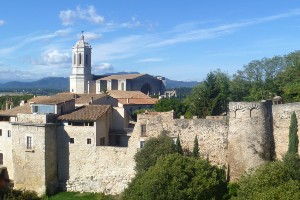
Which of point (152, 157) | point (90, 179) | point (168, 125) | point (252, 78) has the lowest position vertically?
point (90, 179)

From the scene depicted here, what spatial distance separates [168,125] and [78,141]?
8.92 metres

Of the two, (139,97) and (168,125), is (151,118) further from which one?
(139,97)

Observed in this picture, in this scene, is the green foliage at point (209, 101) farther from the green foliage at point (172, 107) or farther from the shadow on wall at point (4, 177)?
the shadow on wall at point (4, 177)

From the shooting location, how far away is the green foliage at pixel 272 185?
23.4 meters

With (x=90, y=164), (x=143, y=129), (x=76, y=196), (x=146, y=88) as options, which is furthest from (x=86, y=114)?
(x=146, y=88)

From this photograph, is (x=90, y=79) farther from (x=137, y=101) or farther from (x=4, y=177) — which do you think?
(x=4, y=177)

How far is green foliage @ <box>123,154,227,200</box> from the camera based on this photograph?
29188 mm

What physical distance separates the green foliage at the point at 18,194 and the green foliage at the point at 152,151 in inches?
431

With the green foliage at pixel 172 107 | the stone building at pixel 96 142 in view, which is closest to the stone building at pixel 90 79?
the green foliage at pixel 172 107

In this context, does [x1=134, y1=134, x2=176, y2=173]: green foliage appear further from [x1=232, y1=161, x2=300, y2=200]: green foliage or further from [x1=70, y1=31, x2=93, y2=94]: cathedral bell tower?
[x1=70, y1=31, x2=93, y2=94]: cathedral bell tower

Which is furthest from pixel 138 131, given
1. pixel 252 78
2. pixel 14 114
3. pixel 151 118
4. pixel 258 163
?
pixel 252 78

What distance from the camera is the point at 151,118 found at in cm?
4041

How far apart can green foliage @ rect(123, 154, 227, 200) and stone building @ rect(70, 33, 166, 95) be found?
2803 inches

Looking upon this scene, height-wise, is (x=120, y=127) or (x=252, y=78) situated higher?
(x=252, y=78)
